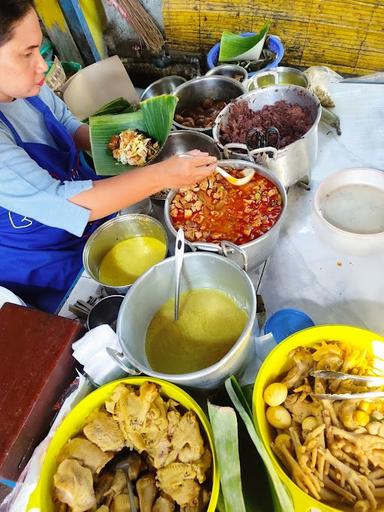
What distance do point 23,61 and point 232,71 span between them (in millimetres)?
1574

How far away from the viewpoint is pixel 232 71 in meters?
2.63

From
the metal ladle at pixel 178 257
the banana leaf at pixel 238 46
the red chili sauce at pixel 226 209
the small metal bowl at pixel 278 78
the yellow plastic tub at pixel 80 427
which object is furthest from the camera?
the banana leaf at pixel 238 46

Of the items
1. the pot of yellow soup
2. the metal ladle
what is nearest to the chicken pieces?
the metal ladle

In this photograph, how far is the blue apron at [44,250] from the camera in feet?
6.20

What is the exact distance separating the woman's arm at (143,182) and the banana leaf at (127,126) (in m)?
0.43

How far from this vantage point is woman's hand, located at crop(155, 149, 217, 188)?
163 centimetres

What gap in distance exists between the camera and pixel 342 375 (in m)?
1.17

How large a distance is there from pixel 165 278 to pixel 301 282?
0.62 metres

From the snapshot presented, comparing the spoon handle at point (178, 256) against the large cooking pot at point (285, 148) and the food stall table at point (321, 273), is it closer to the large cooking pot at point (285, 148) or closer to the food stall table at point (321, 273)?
the food stall table at point (321, 273)

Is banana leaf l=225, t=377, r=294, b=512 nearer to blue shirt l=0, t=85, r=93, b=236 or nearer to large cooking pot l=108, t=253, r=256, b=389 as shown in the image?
large cooking pot l=108, t=253, r=256, b=389

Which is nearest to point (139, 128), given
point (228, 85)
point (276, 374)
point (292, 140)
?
point (228, 85)

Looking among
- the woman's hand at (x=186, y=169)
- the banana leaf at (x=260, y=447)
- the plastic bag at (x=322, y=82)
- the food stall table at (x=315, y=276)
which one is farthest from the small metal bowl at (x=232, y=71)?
the banana leaf at (x=260, y=447)

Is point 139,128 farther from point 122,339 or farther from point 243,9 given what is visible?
point 243,9

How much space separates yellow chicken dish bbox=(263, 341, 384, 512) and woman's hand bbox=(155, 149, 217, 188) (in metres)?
0.80
